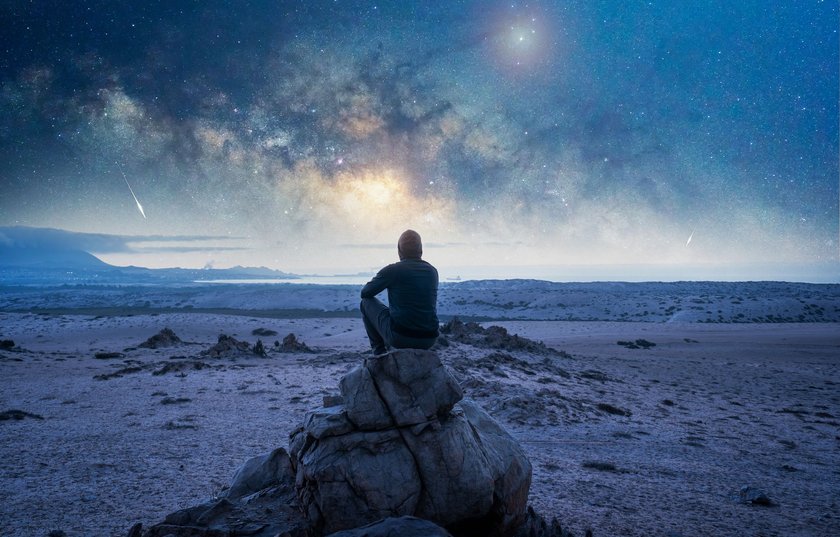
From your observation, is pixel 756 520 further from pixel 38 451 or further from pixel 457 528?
pixel 38 451

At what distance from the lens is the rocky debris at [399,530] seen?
3.64 m

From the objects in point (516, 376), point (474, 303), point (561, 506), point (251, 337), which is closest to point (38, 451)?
point (561, 506)

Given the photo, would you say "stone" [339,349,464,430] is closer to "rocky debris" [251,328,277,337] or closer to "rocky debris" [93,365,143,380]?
"rocky debris" [93,365,143,380]

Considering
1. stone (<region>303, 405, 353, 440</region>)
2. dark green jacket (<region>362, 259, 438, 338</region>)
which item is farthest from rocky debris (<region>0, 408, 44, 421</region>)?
dark green jacket (<region>362, 259, 438, 338</region>)

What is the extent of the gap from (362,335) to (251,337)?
7.85 metres

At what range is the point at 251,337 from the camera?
31.2 m

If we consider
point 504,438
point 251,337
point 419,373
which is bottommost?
point 251,337

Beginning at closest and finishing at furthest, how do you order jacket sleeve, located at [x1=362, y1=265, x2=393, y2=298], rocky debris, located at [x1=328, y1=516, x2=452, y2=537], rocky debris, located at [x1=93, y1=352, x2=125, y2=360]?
rocky debris, located at [x1=328, y1=516, x2=452, y2=537]
jacket sleeve, located at [x1=362, y1=265, x2=393, y2=298]
rocky debris, located at [x1=93, y1=352, x2=125, y2=360]

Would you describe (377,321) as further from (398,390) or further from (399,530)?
(399,530)

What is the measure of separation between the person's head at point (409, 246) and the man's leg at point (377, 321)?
775mm

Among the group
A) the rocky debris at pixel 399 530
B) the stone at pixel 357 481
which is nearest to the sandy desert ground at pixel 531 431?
the stone at pixel 357 481

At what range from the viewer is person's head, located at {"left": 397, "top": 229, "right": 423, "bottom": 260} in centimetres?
617

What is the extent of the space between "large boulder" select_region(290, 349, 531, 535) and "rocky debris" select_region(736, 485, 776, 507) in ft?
12.4

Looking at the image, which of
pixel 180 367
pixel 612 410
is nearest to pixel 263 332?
pixel 180 367
